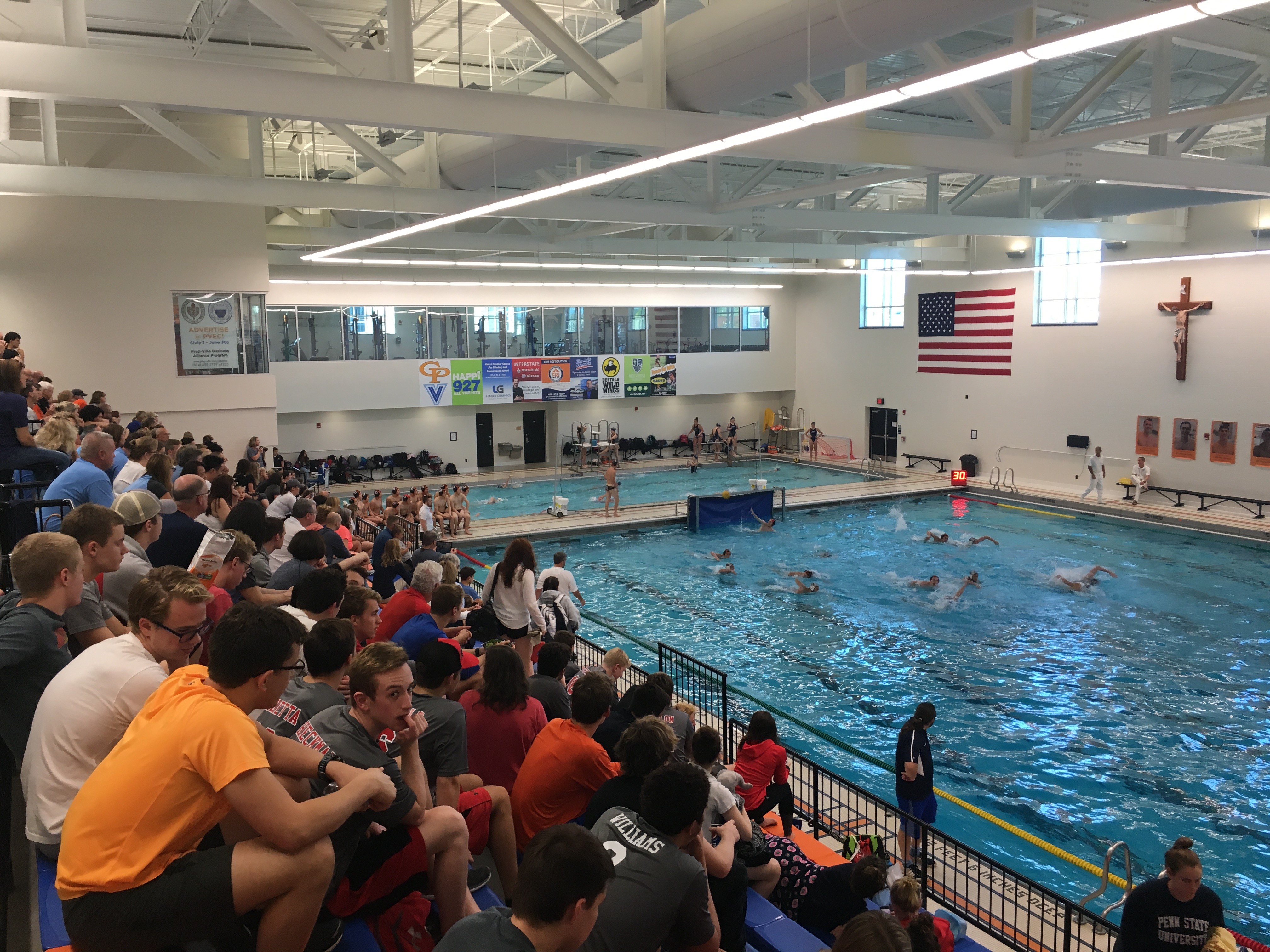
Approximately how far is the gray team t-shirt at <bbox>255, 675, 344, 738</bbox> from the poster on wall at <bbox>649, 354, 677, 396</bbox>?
92.1ft

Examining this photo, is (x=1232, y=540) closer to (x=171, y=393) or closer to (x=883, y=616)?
(x=883, y=616)

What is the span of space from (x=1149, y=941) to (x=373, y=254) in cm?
2468

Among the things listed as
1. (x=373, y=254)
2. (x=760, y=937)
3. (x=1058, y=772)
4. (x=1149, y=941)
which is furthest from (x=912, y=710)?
(x=373, y=254)

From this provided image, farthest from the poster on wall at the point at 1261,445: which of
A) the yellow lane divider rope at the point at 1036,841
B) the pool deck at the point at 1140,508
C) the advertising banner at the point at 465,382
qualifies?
the advertising banner at the point at 465,382

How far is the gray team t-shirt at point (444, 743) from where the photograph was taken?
3.92 meters

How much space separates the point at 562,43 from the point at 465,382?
2267 centimetres

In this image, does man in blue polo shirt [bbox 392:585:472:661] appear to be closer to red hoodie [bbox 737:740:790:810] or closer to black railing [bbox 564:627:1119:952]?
red hoodie [bbox 737:740:790:810]

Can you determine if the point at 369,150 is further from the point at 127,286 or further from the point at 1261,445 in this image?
the point at 1261,445

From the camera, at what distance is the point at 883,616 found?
1526 centimetres

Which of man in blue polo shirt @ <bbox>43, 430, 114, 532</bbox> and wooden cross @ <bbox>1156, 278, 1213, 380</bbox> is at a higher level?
wooden cross @ <bbox>1156, 278, 1213, 380</bbox>

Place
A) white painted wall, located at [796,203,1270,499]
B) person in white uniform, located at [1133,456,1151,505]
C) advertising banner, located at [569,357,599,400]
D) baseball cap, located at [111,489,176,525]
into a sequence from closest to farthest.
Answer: baseball cap, located at [111,489,176,525] → white painted wall, located at [796,203,1270,499] → person in white uniform, located at [1133,456,1151,505] → advertising banner, located at [569,357,599,400]

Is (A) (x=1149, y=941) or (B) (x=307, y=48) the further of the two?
(B) (x=307, y=48)

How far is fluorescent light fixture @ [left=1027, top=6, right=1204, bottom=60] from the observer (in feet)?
10.9

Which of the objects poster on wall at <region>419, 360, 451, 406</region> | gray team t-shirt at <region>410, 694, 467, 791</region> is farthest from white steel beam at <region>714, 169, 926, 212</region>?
poster on wall at <region>419, 360, 451, 406</region>
